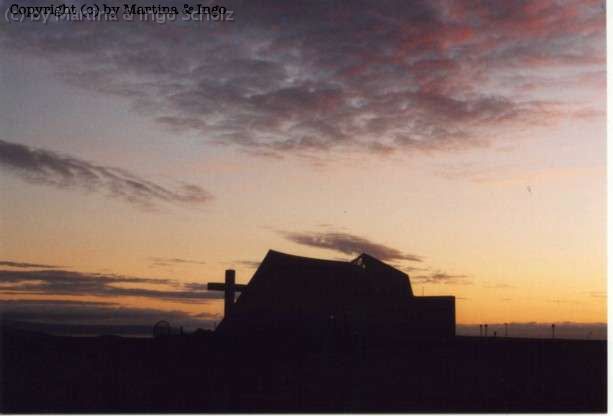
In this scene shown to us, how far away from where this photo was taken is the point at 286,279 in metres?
29.1

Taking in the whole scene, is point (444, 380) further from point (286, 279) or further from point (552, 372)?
point (286, 279)

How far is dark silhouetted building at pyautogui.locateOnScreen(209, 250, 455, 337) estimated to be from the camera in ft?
93.4

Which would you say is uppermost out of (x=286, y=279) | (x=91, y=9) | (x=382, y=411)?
(x=91, y=9)

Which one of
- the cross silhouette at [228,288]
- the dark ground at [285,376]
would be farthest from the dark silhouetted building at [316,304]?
the dark ground at [285,376]

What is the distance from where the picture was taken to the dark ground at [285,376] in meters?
15.7

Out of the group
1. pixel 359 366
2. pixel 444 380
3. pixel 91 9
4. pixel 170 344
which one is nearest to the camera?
pixel 91 9

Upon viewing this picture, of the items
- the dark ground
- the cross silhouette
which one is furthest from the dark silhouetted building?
the dark ground

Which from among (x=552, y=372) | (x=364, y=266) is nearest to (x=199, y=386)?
(x=552, y=372)

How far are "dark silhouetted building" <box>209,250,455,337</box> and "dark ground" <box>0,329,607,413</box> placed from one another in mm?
1307

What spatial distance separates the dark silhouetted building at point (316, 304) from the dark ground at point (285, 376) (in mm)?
1307

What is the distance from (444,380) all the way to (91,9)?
1357cm

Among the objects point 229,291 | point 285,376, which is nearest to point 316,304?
point 229,291

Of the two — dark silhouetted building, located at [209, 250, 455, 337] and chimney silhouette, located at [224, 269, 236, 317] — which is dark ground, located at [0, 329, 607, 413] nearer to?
dark silhouetted building, located at [209, 250, 455, 337]

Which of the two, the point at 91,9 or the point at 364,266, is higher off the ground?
the point at 91,9
